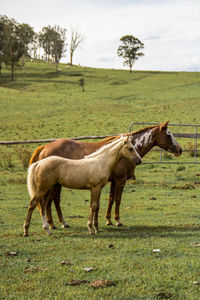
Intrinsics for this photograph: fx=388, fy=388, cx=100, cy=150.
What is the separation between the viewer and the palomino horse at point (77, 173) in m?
8.16

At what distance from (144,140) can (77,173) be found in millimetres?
2592

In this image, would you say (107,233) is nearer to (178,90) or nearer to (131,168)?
(131,168)

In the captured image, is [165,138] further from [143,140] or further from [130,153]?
[130,153]

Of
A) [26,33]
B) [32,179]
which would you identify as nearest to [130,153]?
[32,179]

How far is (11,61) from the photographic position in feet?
264

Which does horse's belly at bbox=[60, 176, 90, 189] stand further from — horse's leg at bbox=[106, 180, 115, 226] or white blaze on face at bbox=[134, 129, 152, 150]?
white blaze on face at bbox=[134, 129, 152, 150]

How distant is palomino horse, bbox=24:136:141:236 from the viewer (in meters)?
8.16

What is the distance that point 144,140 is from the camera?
33.1 ft

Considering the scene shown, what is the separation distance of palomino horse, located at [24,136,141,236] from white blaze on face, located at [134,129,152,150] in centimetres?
152

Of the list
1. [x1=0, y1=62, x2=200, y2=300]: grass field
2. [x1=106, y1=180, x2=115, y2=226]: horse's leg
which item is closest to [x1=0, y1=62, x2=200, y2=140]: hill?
[x1=0, y1=62, x2=200, y2=300]: grass field

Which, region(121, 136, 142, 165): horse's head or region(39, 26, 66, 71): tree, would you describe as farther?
region(39, 26, 66, 71): tree

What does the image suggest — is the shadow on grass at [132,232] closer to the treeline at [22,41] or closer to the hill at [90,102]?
the hill at [90,102]

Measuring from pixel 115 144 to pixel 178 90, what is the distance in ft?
206

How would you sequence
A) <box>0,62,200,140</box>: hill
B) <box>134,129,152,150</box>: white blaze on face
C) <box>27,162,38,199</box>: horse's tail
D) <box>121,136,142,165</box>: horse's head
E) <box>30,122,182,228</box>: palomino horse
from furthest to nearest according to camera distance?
<box>0,62,200,140</box>: hill → <box>134,129,152,150</box>: white blaze on face → <box>30,122,182,228</box>: palomino horse → <box>121,136,142,165</box>: horse's head → <box>27,162,38,199</box>: horse's tail
